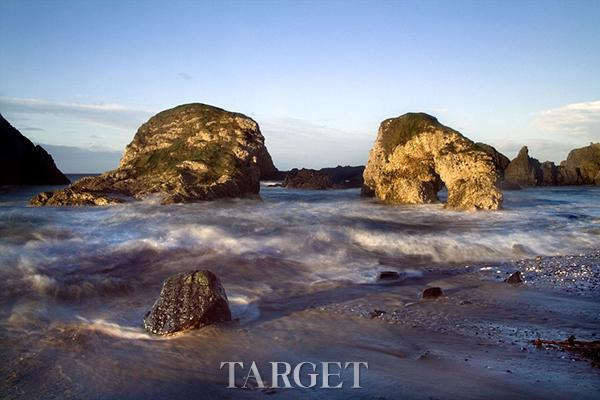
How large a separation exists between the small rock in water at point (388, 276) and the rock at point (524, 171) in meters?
43.5

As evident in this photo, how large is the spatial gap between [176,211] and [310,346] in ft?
33.8

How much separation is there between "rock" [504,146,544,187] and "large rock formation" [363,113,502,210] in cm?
2939

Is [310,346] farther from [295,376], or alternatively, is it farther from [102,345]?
[102,345]

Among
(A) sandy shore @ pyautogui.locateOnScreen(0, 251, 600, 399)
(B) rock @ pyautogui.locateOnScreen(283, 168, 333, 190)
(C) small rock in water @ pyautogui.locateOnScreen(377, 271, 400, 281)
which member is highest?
(B) rock @ pyautogui.locateOnScreen(283, 168, 333, 190)

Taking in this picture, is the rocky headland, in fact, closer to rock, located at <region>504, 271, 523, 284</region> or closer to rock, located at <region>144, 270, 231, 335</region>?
rock, located at <region>504, 271, 523, 284</region>

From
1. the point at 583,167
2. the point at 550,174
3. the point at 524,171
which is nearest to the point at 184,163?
the point at 524,171

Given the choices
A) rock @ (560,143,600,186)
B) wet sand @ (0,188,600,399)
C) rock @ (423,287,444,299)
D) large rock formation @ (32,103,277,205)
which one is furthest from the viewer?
rock @ (560,143,600,186)

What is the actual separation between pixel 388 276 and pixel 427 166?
45.0ft

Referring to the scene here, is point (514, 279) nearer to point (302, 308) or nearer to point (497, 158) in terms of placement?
point (302, 308)

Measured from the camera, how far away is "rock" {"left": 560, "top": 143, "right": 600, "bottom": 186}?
50.3 meters

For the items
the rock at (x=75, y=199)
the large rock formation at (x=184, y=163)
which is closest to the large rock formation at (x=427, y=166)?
the large rock formation at (x=184, y=163)

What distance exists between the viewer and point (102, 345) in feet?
14.3

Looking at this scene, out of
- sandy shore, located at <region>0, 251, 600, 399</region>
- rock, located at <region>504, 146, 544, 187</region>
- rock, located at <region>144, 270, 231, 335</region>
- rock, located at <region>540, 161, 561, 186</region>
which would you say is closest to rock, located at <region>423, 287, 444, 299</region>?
sandy shore, located at <region>0, 251, 600, 399</region>

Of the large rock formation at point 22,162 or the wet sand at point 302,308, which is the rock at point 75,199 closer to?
the wet sand at point 302,308
